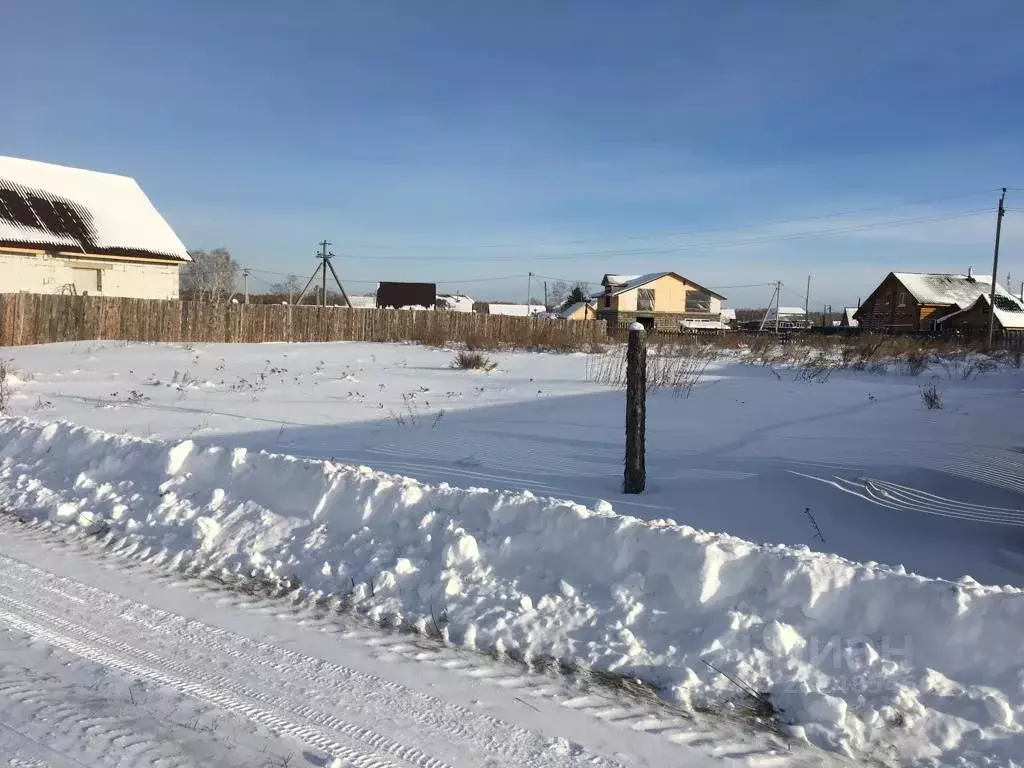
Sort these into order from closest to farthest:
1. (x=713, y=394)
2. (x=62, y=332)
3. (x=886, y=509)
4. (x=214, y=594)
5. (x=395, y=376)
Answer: (x=214, y=594) → (x=886, y=509) → (x=713, y=394) → (x=395, y=376) → (x=62, y=332)

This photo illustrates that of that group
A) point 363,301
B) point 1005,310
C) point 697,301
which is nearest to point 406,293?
point 363,301

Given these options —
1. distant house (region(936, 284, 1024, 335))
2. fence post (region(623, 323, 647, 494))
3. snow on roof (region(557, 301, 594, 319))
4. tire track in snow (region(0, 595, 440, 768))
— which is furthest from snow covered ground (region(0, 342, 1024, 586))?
snow on roof (region(557, 301, 594, 319))

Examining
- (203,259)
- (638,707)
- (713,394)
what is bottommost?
(638,707)

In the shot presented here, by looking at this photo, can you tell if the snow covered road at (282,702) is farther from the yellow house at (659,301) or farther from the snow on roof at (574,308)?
the snow on roof at (574,308)

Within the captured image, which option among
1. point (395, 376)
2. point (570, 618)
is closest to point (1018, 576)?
point (570, 618)

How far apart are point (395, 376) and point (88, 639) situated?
45.7ft

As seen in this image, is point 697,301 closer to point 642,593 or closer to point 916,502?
point 916,502

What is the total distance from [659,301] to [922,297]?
868 inches

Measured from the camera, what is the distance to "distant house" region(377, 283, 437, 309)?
77.3 m

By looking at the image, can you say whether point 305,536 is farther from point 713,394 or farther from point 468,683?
point 713,394

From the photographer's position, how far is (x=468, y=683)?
3.69 m

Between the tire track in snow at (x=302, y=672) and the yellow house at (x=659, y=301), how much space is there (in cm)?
6518

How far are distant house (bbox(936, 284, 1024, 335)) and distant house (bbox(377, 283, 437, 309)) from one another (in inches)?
1818

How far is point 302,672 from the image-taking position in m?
3.76
